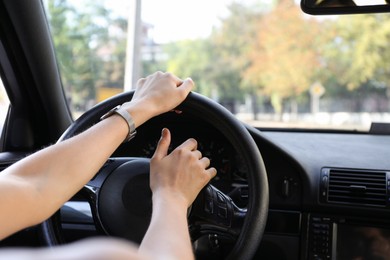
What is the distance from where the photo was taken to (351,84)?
587 inches

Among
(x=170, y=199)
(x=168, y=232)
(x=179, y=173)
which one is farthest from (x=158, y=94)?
(x=168, y=232)

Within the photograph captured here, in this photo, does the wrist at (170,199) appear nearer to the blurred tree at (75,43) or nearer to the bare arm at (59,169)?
the bare arm at (59,169)

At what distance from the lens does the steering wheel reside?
164 cm

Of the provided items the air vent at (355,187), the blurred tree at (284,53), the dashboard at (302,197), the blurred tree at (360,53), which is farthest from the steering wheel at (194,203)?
the blurred tree at (284,53)

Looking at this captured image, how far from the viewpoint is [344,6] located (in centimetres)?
214

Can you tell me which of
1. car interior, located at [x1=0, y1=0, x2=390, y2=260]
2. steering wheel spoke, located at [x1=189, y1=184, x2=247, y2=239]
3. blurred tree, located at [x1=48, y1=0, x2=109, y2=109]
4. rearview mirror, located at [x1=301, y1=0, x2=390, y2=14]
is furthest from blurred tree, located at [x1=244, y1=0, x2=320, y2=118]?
steering wheel spoke, located at [x1=189, y1=184, x2=247, y2=239]

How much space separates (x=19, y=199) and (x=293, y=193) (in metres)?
1.48

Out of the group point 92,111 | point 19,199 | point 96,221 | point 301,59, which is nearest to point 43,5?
point 92,111

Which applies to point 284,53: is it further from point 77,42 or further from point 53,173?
point 53,173

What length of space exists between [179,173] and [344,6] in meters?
1.20

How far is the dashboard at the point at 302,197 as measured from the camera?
7.25 feet

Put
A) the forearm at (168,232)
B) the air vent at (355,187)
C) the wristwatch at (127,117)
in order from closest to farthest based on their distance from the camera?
the forearm at (168,232) < the wristwatch at (127,117) < the air vent at (355,187)

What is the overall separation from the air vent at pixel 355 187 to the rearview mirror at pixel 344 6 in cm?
75

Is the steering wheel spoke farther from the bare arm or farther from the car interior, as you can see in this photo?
the bare arm
